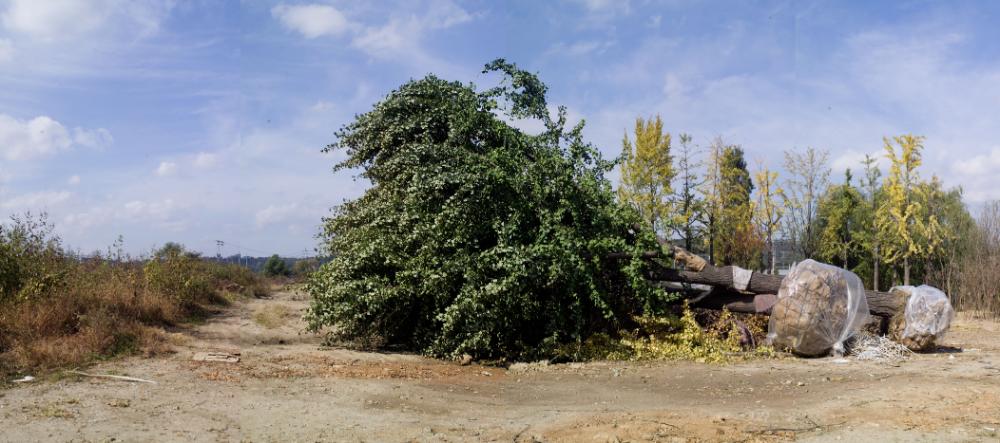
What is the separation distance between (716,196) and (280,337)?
16.9 m

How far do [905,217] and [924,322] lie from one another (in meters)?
11.7

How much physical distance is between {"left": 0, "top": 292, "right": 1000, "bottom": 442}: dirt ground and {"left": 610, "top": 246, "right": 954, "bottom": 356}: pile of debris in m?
0.46

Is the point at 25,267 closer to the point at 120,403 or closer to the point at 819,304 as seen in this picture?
the point at 120,403

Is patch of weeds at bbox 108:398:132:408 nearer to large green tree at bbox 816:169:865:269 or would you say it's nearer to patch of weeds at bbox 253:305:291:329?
patch of weeds at bbox 253:305:291:329

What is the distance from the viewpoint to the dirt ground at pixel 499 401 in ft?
19.0

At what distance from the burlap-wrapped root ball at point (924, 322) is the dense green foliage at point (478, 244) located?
386 cm

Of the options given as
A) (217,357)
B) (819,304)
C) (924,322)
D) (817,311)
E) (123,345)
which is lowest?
(217,357)

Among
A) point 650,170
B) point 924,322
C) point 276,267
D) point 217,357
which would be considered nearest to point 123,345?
point 217,357

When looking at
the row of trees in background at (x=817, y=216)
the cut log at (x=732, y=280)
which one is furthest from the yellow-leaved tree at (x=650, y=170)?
the cut log at (x=732, y=280)

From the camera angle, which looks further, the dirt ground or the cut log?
the cut log

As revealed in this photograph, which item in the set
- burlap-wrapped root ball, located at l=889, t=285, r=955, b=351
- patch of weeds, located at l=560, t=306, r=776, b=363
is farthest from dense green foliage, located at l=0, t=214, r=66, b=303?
burlap-wrapped root ball, located at l=889, t=285, r=955, b=351

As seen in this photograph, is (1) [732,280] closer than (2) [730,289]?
Yes

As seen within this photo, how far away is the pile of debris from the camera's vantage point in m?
10.2

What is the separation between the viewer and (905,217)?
20594mm
